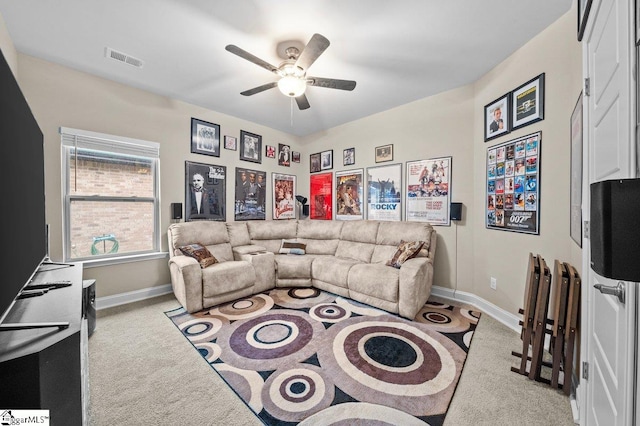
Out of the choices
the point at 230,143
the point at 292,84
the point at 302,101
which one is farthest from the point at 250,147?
the point at 292,84

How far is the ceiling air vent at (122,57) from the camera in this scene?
2.41 m

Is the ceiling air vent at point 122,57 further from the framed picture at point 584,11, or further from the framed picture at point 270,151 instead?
the framed picture at point 584,11

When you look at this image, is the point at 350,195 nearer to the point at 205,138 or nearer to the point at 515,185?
the point at 515,185

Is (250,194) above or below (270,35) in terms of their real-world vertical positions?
below

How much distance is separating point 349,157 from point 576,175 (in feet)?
10.1

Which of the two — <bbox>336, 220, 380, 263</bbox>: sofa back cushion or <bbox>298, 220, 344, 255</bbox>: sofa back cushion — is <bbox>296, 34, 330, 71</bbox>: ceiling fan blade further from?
<bbox>298, 220, 344, 255</bbox>: sofa back cushion

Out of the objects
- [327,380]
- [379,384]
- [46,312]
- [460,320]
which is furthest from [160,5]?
[460,320]

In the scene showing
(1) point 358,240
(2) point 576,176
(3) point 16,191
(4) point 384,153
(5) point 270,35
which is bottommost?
(1) point 358,240

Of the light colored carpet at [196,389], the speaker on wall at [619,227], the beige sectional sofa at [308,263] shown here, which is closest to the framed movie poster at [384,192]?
the beige sectional sofa at [308,263]

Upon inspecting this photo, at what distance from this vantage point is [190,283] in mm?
2717

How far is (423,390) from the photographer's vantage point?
1.63 m

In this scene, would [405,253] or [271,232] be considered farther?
[271,232]

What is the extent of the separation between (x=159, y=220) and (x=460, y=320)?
13.0 feet

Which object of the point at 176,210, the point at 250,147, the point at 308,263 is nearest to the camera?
the point at 176,210
